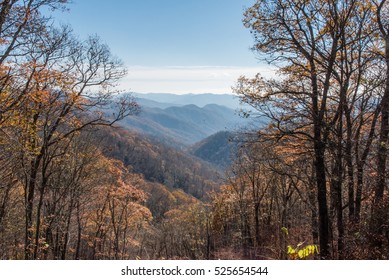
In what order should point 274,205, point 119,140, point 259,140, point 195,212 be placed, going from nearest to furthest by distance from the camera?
point 259,140 → point 274,205 → point 195,212 → point 119,140

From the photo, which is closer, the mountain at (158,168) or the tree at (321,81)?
the tree at (321,81)

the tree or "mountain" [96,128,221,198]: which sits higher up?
the tree

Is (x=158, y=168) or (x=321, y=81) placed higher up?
(x=321, y=81)

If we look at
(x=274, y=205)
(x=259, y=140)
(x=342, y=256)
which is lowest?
(x=274, y=205)

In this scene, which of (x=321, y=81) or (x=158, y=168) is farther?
(x=158, y=168)

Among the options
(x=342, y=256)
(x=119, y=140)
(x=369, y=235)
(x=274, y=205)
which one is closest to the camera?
(x=369, y=235)

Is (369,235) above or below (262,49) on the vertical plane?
below

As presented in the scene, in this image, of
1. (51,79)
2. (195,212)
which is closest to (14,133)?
(51,79)

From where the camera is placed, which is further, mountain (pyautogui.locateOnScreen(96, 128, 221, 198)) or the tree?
mountain (pyautogui.locateOnScreen(96, 128, 221, 198))

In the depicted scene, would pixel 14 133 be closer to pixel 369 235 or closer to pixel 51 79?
pixel 51 79

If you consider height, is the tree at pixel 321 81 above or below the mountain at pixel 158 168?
above
